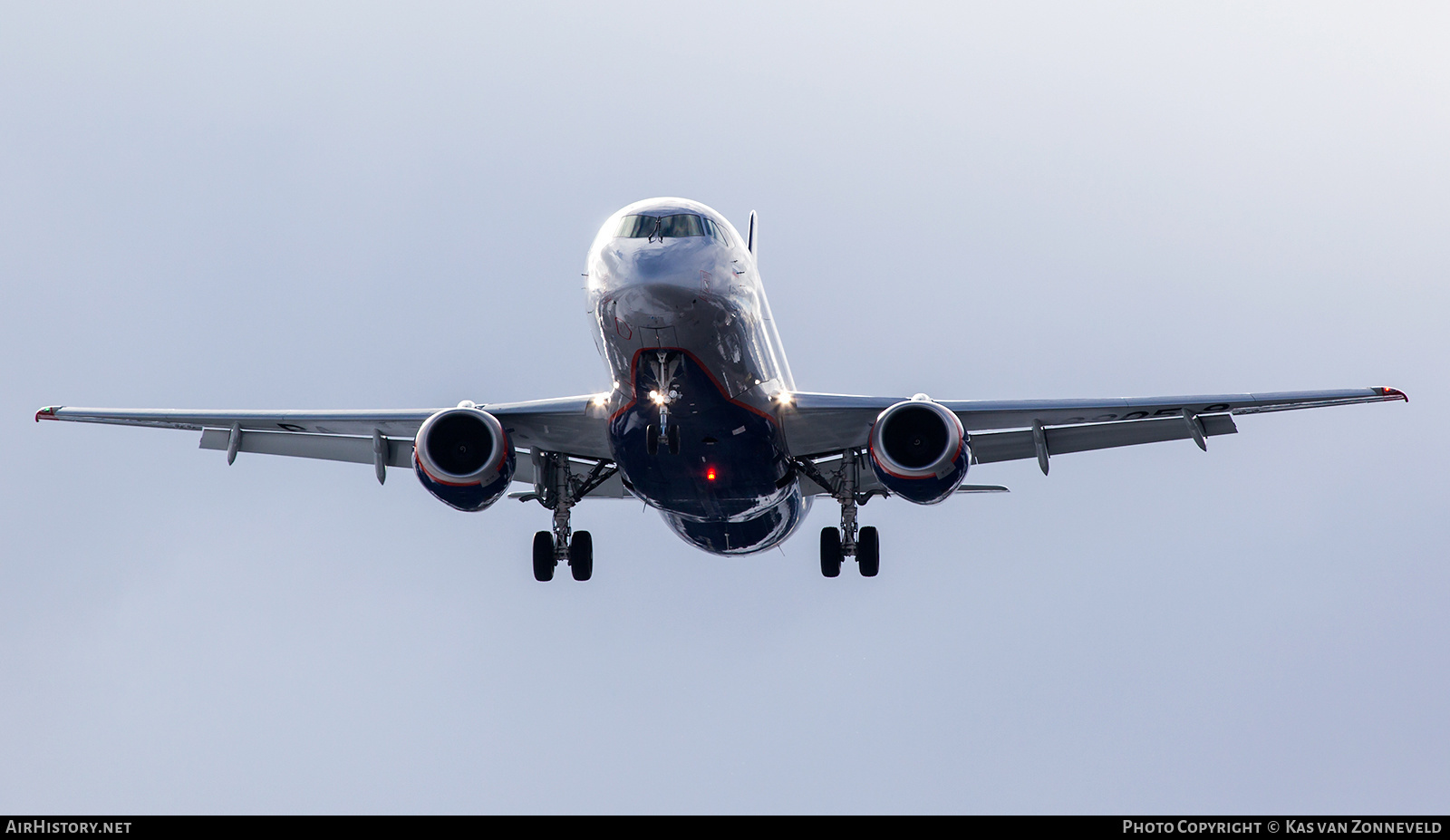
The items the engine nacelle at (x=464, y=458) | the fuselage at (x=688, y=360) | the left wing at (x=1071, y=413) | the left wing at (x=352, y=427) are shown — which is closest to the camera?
the fuselage at (x=688, y=360)

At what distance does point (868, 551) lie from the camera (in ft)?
85.8

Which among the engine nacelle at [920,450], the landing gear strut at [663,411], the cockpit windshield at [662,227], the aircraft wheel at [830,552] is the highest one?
the cockpit windshield at [662,227]

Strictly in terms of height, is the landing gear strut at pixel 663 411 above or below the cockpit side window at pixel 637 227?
below

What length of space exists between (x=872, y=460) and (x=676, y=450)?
3236 millimetres

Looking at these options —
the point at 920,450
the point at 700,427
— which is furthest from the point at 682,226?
the point at 920,450

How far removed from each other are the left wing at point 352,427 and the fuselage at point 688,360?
1.49 m

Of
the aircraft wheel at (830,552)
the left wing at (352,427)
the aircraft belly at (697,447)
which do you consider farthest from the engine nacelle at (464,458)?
the aircraft wheel at (830,552)

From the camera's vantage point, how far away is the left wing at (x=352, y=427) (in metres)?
24.1

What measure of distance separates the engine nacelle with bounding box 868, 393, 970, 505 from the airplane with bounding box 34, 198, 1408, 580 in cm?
3

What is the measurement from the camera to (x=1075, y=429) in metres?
26.2

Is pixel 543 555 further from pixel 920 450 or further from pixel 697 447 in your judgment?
pixel 920 450

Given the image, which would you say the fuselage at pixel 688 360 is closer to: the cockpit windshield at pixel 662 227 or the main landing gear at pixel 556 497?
the cockpit windshield at pixel 662 227
